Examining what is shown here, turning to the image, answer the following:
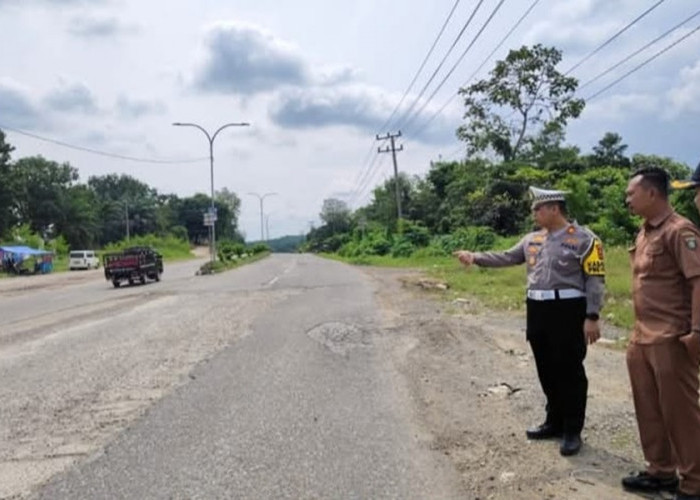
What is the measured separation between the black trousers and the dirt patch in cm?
33

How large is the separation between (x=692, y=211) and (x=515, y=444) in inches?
725

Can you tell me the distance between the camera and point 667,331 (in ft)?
13.1

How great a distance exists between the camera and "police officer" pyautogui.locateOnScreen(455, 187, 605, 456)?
16.2ft

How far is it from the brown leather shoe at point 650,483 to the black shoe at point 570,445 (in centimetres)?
70

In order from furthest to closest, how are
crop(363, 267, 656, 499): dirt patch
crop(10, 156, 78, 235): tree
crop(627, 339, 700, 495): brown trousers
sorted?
crop(10, 156, 78, 235): tree → crop(363, 267, 656, 499): dirt patch → crop(627, 339, 700, 495): brown trousers

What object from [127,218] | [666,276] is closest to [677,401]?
[666,276]

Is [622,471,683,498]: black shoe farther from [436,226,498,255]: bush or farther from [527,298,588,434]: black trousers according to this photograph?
[436,226,498,255]: bush

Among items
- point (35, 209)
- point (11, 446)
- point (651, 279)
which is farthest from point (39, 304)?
point (35, 209)

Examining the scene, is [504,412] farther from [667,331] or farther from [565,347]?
[667,331]

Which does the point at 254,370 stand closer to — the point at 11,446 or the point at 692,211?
the point at 11,446

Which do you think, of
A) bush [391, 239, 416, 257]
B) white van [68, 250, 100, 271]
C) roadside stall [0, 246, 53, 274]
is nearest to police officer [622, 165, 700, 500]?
bush [391, 239, 416, 257]

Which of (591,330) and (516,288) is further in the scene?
(516,288)

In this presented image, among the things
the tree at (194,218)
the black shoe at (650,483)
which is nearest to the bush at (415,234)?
the black shoe at (650,483)

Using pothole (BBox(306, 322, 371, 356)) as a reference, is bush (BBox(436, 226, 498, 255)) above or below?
above
